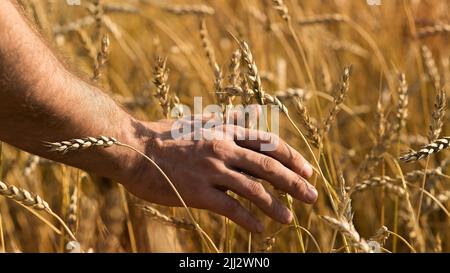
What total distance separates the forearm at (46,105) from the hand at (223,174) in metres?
0.06

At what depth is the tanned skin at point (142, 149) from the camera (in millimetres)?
1140

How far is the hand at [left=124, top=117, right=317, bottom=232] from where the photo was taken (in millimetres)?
1238

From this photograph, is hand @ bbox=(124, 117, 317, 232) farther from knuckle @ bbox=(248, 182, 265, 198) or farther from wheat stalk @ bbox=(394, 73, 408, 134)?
wheat stalk @ bbox=(394, 73, 408, 134)

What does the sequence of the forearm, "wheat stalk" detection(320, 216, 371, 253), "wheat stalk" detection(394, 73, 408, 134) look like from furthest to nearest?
"wheat stalk" detection(394, 73, 408, 134)
the forearm
"wheat stalk" detection(320, 216, 371, 253)

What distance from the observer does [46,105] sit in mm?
1136

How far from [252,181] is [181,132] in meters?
0.18

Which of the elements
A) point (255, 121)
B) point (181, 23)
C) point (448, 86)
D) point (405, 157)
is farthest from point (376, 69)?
point (405, 157)

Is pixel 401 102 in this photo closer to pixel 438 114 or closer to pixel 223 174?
pixel 438 114

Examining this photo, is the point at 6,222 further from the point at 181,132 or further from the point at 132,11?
the point at 181,132

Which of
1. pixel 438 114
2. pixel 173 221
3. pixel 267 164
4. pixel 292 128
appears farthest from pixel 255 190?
pixel 292 128

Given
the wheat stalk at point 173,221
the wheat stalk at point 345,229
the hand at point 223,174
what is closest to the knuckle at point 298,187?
the hand at point 223,174

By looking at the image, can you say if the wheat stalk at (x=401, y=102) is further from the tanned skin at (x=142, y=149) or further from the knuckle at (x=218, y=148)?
the knuckle at (x=218, y=148)

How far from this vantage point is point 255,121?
4.51 feet

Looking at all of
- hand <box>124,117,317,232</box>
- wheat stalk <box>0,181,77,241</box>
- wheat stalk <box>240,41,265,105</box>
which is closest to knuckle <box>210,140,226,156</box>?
hand <box>124,117,317,232</box>
